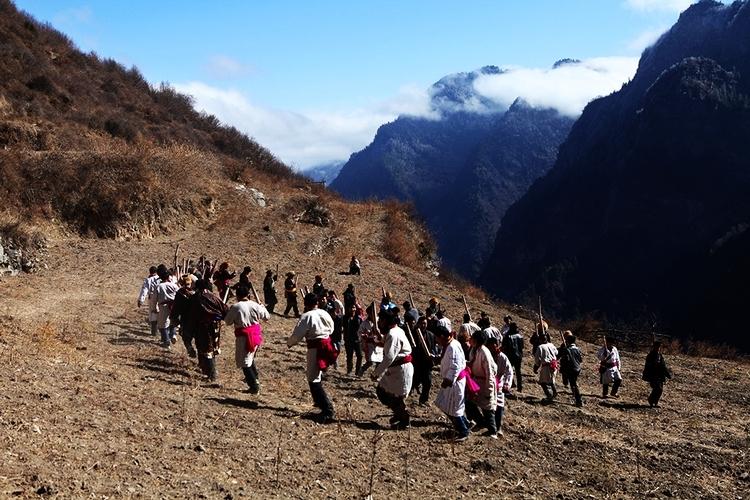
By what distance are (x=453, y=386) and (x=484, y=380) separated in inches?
24.9

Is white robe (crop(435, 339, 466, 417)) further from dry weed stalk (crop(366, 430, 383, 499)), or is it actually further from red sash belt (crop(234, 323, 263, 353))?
red sash belt (crop(234, 323, 263, 353))

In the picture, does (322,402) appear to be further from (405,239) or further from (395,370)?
(405,239)

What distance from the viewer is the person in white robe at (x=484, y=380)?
8469mm

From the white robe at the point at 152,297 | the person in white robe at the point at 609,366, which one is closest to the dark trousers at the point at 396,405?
the white robe at the point at 152,297

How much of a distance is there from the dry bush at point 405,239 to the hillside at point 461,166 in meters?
85.9

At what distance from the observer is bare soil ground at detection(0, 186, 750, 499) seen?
5.76 m

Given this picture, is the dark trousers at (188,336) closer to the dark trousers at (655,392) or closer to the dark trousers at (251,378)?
the dark trousers at (251,378)

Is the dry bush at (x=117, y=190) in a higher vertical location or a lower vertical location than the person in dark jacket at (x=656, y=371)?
higher

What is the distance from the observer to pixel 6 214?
73.4ft

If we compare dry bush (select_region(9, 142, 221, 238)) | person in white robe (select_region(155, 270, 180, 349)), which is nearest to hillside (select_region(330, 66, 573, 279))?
dry bush (select_region(9, 142, 221, 238))

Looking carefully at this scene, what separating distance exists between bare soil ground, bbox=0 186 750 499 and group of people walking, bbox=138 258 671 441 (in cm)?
40

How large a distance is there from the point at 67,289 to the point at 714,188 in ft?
274

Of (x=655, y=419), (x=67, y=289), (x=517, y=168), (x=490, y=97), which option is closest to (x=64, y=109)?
(x=67, y=289)

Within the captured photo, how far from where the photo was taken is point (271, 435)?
7.43m
